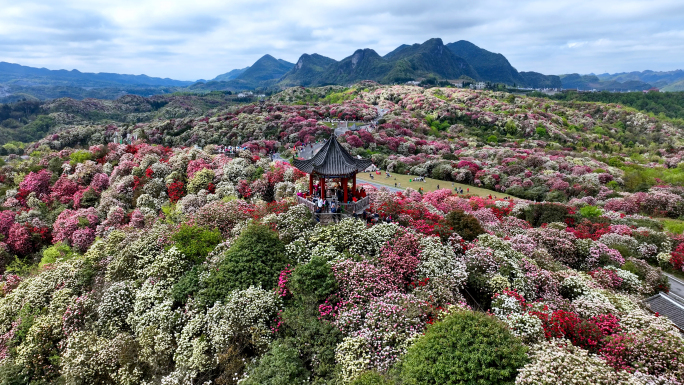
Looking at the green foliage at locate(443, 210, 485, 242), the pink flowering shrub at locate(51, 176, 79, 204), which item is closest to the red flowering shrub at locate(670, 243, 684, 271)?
the green foliage at locate(443, 210, 485, 242)

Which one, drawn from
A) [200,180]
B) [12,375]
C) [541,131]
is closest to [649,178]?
[541,131]

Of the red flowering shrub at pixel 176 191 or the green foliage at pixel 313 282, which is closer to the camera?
the green foliage at pixel 313 282

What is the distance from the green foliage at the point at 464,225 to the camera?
17.1 meters

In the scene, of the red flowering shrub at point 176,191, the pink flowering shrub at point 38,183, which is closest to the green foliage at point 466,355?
the red flowering shrub at point 176,191

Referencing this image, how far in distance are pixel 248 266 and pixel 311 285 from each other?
3.03 metres

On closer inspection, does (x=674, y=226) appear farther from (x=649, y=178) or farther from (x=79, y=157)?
(x=79, y=157)

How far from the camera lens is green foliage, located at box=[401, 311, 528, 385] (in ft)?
26.1

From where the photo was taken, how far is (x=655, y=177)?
120 feet

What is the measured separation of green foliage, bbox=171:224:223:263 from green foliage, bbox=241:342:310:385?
23.6 ft

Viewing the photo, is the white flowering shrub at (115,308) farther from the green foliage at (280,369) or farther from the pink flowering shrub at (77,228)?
the pink flowering shrub at (77,228)

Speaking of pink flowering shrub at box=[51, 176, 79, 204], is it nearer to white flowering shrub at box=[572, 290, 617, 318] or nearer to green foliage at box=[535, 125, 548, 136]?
white flowering shrub at box=[572, 290, 617, 318]

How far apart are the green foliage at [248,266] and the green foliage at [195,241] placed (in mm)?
2184

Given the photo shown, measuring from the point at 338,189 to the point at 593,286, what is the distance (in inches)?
475

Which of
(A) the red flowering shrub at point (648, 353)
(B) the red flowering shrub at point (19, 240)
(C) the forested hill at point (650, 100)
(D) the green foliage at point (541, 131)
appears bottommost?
(B) the red flowering shrub at point (19, 240)
